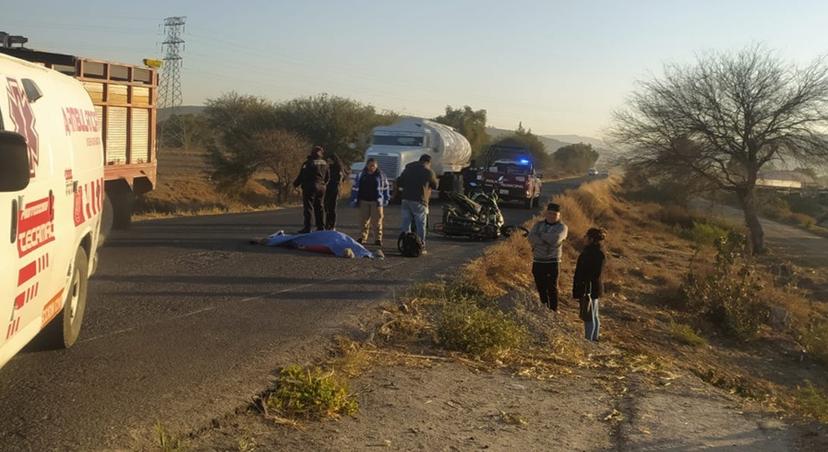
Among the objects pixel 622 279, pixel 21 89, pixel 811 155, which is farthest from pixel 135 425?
pixel 811 155

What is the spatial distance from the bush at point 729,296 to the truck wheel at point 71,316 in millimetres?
12051

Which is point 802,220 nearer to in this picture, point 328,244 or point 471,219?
point 471,219

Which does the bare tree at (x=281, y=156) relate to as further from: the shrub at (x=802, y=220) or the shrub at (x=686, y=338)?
the shrub at (x=802, y=220)

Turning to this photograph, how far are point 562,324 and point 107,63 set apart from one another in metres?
7.60

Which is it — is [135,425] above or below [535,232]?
below

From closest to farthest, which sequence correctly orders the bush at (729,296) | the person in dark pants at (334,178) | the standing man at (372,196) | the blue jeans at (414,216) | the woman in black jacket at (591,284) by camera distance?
the woman in black jacket at (591,284) → the blue jeans at (414,216) → the standing man at (372,196) → the bush at (729,296) → the person in dark pants at (334,178)

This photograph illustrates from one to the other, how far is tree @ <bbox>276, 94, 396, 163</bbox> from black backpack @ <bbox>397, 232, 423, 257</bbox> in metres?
33.7

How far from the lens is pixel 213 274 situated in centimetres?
1102

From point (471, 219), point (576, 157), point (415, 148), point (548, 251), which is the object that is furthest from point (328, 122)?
point (576, 157)

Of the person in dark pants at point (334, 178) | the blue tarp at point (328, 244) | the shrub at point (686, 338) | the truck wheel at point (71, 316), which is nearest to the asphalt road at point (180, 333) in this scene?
the truck wheel at point (71, 316)

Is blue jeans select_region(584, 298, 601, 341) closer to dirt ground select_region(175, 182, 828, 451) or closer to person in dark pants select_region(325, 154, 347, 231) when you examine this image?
dirt ground select_region(175, 182, 828, 451)

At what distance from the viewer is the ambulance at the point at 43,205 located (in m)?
4.36

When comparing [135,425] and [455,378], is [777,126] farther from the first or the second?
[135,425]

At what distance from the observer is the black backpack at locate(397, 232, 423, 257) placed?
45.9 feet
